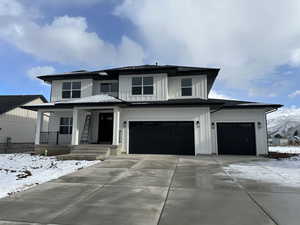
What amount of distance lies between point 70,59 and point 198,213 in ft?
66.9

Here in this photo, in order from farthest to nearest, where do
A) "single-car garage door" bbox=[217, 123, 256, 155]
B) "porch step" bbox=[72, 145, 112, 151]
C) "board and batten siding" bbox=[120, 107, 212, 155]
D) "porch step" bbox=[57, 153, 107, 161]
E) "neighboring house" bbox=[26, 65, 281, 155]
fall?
"single-car garage door" bbox=[217, 123, 256, 155] < "neighboring house" bbox=[26, 65, 281, 155] < "board and batten siding" bbox=[120, 107, 212, 155] < "porch step" bbox=[72, 145, 112, 151] < "porch step" bbox=[57, 153, 107, 161]

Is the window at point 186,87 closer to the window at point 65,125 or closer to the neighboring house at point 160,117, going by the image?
the neighboring house at point 160,117

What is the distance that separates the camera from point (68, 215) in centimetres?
365

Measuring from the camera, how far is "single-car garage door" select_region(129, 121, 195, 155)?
1316cm

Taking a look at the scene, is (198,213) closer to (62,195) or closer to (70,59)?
(62,195)

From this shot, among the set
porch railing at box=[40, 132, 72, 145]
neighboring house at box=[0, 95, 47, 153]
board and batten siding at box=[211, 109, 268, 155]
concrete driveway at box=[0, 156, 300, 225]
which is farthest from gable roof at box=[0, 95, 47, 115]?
board and batten siding at box=[211, 109, 268, 155]

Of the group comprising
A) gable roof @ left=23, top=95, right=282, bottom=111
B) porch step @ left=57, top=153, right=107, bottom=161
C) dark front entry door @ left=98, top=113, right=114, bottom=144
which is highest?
gable roof @ left=23, top=95, right=282, bottom=111

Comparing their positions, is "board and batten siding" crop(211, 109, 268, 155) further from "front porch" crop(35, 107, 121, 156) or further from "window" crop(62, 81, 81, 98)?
"window" crop(62, 81, 81, 98)

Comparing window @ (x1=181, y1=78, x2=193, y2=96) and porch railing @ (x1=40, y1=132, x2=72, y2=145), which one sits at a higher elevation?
window @ (x1=181, y1=78, x2=193, y2=96)

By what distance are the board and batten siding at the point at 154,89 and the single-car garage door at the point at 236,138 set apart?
184 inches

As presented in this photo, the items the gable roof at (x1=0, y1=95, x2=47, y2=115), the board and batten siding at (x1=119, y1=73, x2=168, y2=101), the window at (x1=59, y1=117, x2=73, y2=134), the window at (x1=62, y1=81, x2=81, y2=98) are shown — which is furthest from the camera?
the gable roof at (x1=0, y1=95, x2=47, y2=115)

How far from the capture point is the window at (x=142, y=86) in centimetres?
1431

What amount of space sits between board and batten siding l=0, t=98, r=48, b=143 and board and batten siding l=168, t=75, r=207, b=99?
15.7 m

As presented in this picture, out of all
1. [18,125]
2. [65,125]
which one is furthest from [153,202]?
[18,125]
